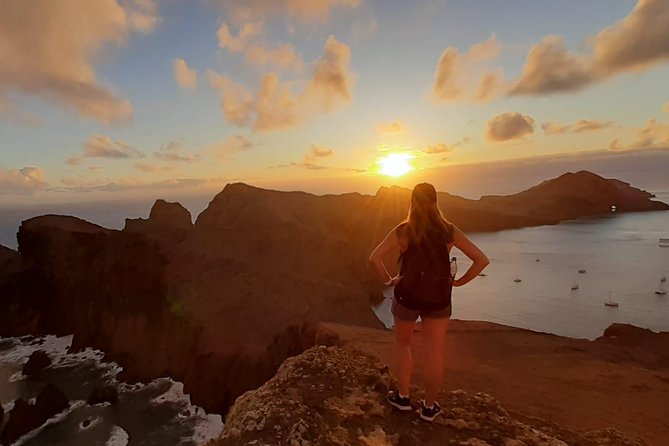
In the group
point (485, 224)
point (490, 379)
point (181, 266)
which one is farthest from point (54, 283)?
point (485, 224)

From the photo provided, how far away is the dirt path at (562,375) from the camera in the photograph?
26.5 feet

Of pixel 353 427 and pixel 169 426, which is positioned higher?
pixel 353 427

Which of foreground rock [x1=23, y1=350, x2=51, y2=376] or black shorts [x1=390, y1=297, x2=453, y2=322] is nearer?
black shorts [x1=390, y1=297, x2=453, y2=322]

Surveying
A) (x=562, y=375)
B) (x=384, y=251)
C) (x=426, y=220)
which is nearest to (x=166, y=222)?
(x=562, y=375)

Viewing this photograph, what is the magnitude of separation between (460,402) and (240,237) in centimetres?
3670

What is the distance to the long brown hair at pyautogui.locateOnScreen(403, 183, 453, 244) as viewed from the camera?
3.88 meters

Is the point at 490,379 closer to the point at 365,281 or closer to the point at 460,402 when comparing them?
the point at 460,402

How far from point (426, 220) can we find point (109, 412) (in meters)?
22.0

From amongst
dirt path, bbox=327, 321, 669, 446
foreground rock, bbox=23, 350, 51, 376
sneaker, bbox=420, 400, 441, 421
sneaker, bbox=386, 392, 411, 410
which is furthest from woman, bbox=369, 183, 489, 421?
foreground rock, bbox=23, 350, 51, 376

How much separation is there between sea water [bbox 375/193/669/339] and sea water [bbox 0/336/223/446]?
16.3 meters

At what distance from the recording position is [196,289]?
23469 mm

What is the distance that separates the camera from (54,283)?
104 ft

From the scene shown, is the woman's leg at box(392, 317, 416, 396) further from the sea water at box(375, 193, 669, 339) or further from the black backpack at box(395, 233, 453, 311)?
the sea water at box(375, 193, 669, 339)

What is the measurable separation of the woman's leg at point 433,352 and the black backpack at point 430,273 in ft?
0.63
